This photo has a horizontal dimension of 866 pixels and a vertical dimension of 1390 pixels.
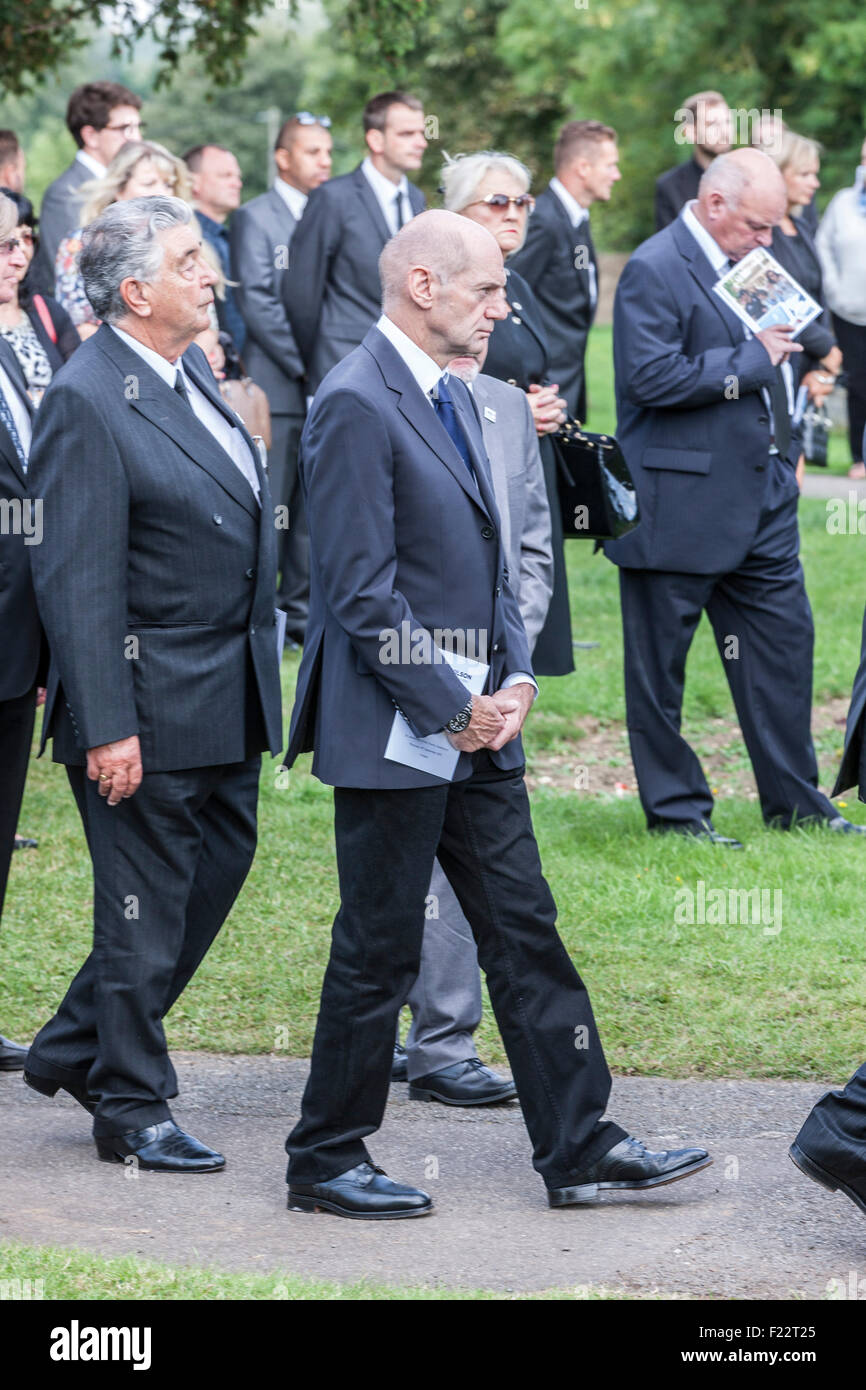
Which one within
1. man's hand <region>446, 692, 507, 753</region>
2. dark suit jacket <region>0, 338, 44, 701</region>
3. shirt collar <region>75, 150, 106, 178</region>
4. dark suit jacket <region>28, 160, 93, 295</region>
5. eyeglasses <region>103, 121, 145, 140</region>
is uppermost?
eyeglasses <region>103, 121, 145, 140</region>

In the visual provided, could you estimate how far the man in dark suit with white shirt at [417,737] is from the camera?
4.26 m

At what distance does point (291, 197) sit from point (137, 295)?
20.5 feet

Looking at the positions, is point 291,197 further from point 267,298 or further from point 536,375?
point 536,375

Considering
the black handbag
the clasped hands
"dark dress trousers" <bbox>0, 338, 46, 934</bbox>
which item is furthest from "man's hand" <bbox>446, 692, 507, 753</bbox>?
the black handbag


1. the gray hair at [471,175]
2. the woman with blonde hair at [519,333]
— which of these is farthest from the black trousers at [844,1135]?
the gray hair at [471,175]

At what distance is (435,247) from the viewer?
4.29 meters

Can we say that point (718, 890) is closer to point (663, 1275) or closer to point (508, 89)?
point (663, 1275)

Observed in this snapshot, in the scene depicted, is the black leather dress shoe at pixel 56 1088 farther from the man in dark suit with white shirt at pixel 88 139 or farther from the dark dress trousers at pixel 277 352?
the dark dress trousers at pixel 277 352

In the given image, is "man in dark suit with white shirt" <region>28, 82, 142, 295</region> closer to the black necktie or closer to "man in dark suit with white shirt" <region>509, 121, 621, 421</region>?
"man in dark suit with white shirt" <region>509, 121, 621, 421</region>

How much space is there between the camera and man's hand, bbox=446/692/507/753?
14.2 ft

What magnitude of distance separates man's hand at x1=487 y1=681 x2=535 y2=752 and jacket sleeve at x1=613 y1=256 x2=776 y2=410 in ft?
9.66

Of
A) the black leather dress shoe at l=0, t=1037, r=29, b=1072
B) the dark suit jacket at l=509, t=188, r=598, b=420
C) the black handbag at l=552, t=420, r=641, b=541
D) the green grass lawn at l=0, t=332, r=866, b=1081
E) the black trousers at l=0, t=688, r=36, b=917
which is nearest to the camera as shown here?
the black trousers at l=0, t=688, r=36, b=917

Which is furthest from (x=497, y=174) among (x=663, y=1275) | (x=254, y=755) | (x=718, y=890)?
(x=663, y=1275)

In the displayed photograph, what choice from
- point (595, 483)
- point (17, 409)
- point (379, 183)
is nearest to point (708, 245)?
point (595, 483)
